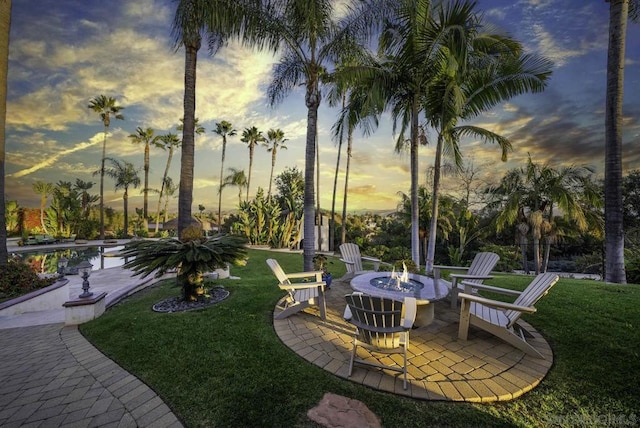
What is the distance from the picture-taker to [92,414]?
2.42m

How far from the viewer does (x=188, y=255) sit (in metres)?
4.77

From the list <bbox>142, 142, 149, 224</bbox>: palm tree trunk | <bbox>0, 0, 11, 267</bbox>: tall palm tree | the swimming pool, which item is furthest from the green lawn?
<bbox>142, 142, 149, 224</bbox>: palm tree trunk

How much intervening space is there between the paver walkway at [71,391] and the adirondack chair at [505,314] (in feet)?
12.9

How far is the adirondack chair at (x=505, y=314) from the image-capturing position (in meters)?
3.28

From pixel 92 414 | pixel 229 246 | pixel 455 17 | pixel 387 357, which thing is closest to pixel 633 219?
pixel 455 17

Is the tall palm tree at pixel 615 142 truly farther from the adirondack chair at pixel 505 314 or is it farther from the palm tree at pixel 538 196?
the adirondack chair at pixel 505 314

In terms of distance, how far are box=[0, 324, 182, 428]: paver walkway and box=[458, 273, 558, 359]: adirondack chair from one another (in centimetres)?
394

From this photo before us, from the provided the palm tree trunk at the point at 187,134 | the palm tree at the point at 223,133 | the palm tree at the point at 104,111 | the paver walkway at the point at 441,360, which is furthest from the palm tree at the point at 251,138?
the paver walkway at the point at 441,360

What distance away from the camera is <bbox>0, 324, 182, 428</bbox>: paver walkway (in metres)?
2.36


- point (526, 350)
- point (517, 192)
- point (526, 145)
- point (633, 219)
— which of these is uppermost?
point (526, 145)

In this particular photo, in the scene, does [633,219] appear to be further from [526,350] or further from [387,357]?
[387,357]

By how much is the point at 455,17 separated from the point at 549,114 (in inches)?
369

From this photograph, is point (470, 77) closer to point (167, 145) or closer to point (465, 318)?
point (465, 318)

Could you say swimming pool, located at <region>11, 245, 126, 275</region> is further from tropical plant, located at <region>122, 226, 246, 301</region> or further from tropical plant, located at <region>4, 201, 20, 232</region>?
tropical plant, located at <region>4, 201, 20, 232</region>
